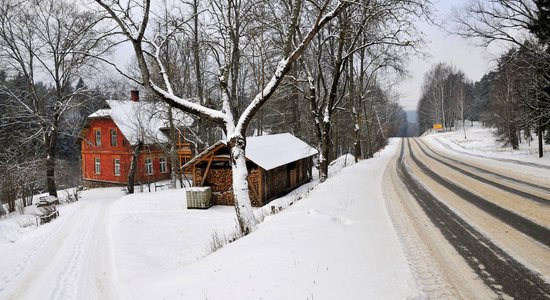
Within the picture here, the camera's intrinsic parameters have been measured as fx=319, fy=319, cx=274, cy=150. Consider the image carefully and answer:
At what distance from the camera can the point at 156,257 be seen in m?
9.35

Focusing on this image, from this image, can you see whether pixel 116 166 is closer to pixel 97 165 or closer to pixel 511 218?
pixel 97 165

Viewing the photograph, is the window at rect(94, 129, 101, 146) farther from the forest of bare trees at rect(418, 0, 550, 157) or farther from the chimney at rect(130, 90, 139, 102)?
the forest of bare trees at rect(418, 0, 550, 157)

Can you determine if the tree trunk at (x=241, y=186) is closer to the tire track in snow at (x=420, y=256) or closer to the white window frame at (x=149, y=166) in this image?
the tire track in snow at (x=420, y=256)

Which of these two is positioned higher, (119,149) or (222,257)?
(119,149)

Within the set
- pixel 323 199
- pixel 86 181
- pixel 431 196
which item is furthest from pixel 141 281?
pixel 86 181

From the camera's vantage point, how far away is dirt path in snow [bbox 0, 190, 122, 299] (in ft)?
22.5

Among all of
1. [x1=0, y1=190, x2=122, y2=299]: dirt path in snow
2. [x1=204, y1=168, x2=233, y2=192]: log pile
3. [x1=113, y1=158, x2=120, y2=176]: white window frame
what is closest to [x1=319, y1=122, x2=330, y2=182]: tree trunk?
[x1=204, y1=168, x2=233, y2=192]: log pile

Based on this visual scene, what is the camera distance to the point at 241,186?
8180 mm

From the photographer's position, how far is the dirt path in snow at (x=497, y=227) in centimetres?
449

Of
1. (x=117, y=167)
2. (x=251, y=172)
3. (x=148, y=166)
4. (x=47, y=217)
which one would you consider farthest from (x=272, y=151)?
(x=117, y=167)

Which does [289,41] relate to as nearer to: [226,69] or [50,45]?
[226,69]

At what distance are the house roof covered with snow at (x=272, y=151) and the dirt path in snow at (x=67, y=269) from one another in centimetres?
680

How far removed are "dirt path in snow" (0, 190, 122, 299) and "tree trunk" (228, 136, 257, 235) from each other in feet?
10.2

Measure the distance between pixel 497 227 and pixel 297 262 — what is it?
15.8ft
